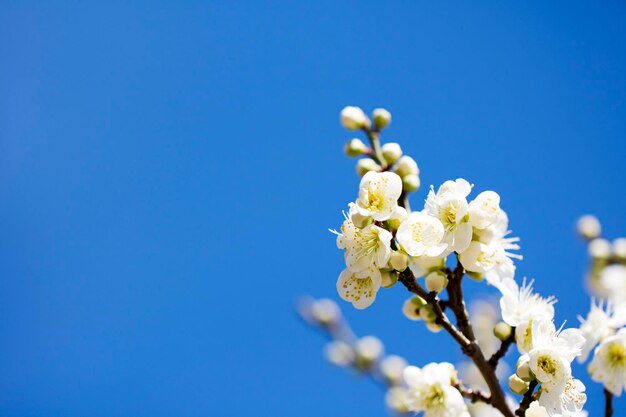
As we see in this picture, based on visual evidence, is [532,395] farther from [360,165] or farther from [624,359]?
[360,165]

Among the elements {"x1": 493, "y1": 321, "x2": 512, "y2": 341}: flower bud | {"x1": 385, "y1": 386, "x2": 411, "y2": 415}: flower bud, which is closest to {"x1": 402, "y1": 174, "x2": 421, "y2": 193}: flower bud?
{"x1": 493, "y1": 321, "x2": 512, "y2": 341}: flower bud

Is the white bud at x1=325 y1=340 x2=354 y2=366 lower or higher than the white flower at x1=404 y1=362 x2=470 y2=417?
higher

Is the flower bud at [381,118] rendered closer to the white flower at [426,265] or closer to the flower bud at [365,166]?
the flower bud at [365,166]

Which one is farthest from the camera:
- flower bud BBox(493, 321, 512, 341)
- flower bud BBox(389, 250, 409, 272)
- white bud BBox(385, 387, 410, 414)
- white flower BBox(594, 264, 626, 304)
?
white bud BBox(385, 387, 410, 414)

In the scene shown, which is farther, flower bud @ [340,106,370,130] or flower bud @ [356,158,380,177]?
flower bud @ [340,106,370,130]

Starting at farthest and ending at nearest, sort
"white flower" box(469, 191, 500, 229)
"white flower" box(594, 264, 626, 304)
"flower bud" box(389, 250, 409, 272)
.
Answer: "white flower" box(594, 264, 626, 304)
"white flower" box(469, 191, 500, 229)
"flower bud" box(389, 250, 409, 272)

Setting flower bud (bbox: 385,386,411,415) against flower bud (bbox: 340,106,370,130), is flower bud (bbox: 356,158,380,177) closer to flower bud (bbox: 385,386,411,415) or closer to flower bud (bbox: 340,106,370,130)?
flower bud (bbox: 340,106,370,130)

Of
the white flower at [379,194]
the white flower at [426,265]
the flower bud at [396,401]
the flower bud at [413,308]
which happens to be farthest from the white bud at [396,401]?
the white flower at [379,194]
